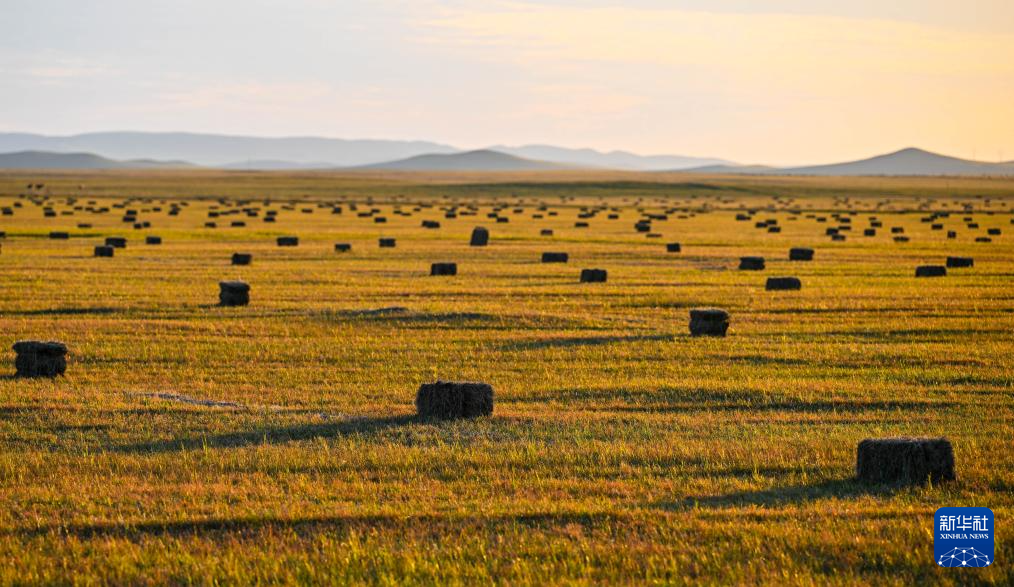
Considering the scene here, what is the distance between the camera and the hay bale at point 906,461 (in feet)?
40.1

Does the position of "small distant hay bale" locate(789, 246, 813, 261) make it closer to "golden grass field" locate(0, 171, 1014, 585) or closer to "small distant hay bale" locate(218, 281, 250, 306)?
"golden grass field" locate(0, 171, 1014, 585)

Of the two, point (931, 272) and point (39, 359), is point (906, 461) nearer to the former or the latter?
point (39, 359)

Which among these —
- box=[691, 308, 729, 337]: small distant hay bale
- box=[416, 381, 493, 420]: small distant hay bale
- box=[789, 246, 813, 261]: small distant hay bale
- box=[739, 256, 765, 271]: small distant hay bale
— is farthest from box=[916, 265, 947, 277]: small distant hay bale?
box=[416, 381, 493, 420]: small distant hay bale

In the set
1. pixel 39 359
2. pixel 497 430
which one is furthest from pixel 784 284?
pixel 39 359

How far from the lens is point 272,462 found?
1352cm

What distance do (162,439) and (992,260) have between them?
36081mm

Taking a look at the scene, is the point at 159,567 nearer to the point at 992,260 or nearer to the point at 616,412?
the point at 616,412

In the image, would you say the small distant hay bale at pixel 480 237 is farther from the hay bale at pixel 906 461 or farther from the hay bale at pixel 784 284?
the hay bale at pixel 906 461

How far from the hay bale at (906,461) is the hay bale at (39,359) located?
1173 cm

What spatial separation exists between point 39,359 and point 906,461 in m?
12.2

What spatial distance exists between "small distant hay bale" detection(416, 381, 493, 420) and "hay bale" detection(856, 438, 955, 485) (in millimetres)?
4874

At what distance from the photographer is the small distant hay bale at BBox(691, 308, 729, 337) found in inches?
937

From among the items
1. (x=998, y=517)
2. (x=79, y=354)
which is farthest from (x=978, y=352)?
(x=79, y=354)

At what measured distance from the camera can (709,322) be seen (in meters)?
23.8
